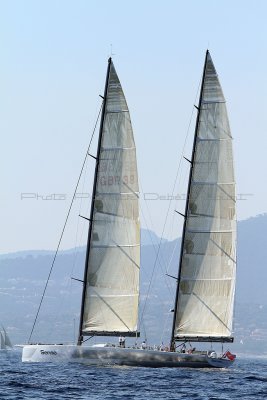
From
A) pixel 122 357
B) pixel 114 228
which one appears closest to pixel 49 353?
pixel 122 357

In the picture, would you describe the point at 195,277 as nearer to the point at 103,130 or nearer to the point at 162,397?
the point at 103,130

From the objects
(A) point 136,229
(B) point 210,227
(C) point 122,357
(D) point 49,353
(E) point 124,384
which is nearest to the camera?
(E) point 124,384

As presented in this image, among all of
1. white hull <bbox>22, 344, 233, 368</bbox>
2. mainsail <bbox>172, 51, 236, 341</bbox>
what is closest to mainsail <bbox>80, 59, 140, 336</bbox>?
white hull <bbox>22, 344, 233, 368</bbox>

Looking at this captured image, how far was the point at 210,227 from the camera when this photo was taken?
Answer: 4043 inches

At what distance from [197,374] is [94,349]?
9212 mm

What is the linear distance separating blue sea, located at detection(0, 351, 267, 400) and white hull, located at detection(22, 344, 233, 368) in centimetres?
64

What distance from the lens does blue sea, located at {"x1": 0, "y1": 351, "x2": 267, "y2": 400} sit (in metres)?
75.9

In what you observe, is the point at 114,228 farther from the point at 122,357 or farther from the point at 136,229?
the point at 122,357

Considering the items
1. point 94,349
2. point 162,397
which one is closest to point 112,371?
point 94,349

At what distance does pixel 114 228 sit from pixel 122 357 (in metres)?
10.7

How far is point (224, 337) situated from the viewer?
104125mm

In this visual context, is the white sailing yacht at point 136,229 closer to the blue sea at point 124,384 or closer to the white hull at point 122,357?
the white hull at point 122,357

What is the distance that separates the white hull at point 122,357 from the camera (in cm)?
9862

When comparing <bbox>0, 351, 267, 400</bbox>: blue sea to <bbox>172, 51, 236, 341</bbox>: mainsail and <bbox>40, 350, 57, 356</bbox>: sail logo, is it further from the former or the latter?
<bbox>172, 51, 236, 341</bbox>: mainsail
